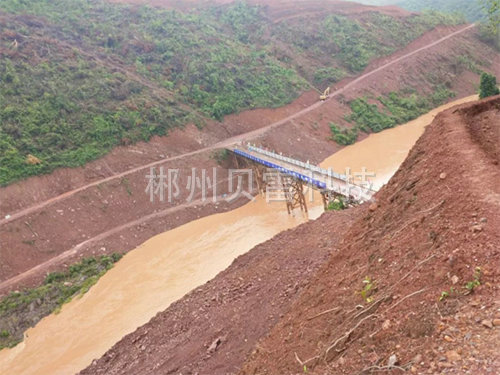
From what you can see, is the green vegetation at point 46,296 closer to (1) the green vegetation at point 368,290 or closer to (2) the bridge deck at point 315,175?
(2) the bridge deck at point 315,175

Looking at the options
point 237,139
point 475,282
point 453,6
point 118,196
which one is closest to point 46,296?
point 118,196

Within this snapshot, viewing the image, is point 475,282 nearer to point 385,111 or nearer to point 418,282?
point 418,282

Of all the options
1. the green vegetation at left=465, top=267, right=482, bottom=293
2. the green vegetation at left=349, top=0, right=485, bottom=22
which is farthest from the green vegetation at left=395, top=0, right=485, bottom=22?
the green vegetation at left=465, top=267, right=482, bottom=293

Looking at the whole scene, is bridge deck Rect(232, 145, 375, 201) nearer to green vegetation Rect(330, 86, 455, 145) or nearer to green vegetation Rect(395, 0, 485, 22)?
green vegetation Rect(330, 86, 455, 145)

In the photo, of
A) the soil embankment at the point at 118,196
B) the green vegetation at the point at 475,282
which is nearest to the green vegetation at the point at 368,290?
the green vegetation at the point at 475,282

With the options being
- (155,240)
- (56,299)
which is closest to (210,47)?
(155,240)

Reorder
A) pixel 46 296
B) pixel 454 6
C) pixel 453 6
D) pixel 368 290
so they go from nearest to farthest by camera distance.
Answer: pixel 368 290, pixel 46 296, pixel 454 6, pixel 453 6

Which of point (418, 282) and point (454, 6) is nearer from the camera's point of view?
point (418, 282)
